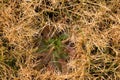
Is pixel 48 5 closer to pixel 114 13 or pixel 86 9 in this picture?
pixel 86 9

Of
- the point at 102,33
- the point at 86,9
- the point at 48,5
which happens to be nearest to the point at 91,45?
the point at 102,33

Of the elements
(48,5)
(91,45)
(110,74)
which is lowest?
(110,74)

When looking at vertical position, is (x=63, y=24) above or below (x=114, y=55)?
above

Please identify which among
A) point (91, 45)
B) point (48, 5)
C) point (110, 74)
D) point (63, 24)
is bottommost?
point (110, 74)

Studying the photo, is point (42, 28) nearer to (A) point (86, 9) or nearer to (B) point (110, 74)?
(A) point (86, 9)

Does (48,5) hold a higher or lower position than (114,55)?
higher

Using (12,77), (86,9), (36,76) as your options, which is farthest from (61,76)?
(86,9)
